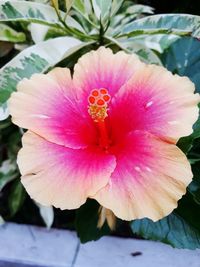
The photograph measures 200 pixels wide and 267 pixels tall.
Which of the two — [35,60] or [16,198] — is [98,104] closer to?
[35,60]

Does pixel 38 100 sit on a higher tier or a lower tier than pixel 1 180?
higher

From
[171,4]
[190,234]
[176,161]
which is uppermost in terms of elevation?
[176,161]

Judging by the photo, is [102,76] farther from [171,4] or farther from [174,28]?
[171,4]

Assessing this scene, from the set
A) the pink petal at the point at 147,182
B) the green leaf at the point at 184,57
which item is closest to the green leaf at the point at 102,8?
the green leaf at the point at 184,57

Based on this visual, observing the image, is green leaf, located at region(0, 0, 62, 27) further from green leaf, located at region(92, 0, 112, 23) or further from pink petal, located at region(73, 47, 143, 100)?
pink petal, located at region(73, 47, 143, 100)

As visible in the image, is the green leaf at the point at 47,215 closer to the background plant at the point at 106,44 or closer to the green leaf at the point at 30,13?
the background plant at the point at 106,44

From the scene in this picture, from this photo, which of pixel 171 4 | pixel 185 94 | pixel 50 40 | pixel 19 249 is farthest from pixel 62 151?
pixel 171 4
